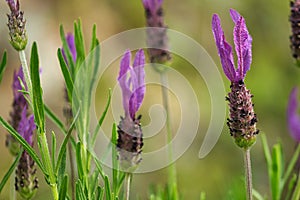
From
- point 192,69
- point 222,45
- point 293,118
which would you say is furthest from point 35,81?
point 192,69

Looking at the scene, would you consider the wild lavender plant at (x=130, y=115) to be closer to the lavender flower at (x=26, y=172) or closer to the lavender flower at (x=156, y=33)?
the lavender flower at (x=26, y=172)

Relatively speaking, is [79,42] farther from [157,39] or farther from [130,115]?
[157,39]

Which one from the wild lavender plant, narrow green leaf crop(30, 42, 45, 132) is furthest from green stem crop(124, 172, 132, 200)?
narrow green leaf crop(30, 42, 45, 132)

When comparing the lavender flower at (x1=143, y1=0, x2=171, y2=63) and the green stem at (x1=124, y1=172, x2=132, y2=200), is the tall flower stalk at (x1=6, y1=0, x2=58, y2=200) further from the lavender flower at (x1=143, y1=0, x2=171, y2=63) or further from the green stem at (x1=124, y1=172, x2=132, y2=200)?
the lavender flower at (x1=143, y1=0, x2=171, y2=63)

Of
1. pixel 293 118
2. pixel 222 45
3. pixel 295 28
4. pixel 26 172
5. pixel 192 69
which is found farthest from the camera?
pixel 192 69

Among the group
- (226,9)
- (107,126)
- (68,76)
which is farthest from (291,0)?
(226,9)

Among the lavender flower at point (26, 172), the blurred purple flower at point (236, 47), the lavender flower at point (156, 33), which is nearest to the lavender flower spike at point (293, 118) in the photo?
the lavender flower at point (156, 33)

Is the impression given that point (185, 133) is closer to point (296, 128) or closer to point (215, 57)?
point (215, 57)
